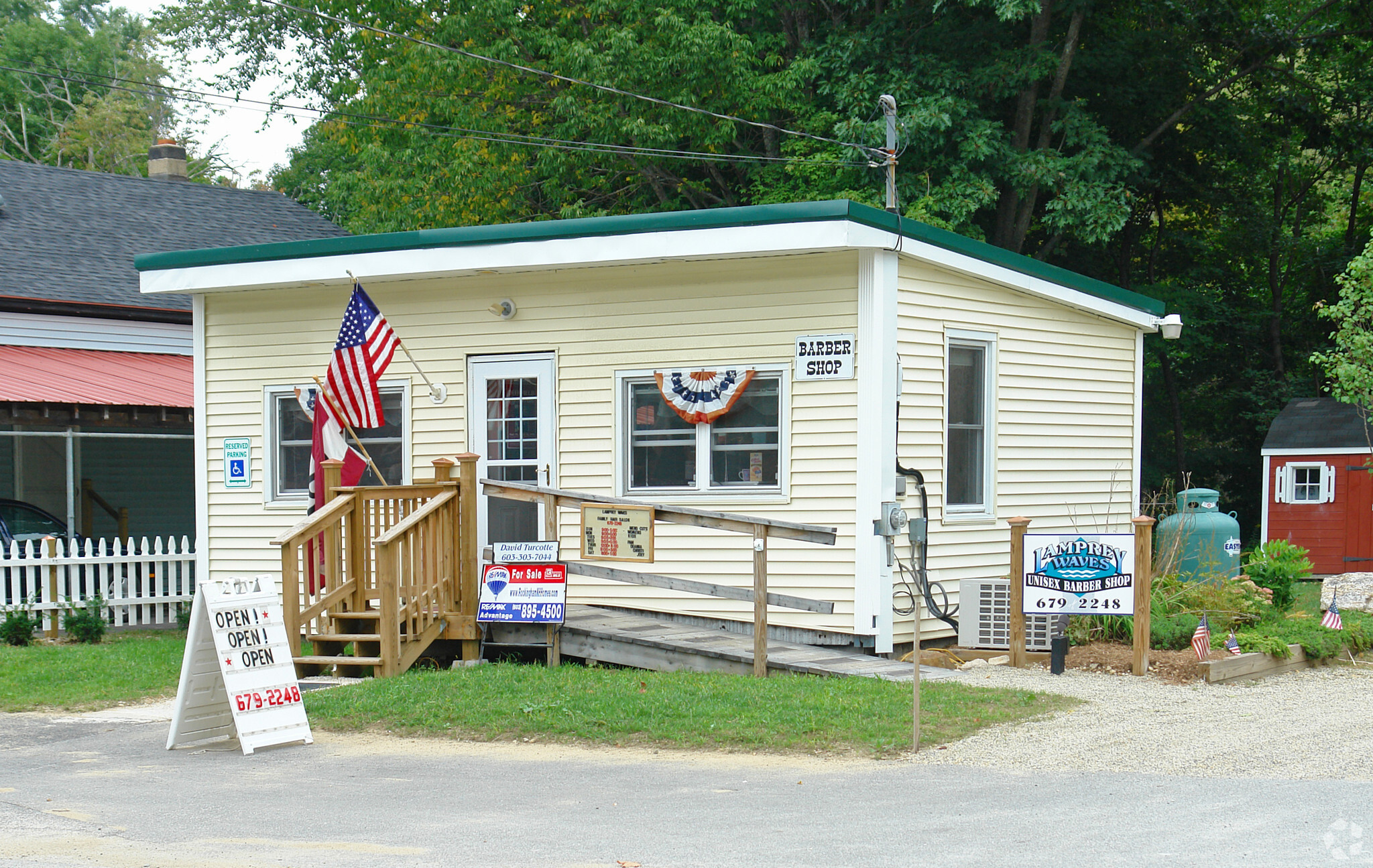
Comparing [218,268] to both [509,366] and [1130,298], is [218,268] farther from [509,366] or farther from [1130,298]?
[1130,298]

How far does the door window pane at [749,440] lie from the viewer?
36.8 ft

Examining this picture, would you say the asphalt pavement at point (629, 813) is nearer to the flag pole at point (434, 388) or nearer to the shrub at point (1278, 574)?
the flag pole at point (434, 388)

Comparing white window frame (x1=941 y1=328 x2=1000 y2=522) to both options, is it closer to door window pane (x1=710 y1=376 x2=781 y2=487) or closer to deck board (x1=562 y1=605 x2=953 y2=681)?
door window pane (x1=710 y1=376 x2=781 y2=487)

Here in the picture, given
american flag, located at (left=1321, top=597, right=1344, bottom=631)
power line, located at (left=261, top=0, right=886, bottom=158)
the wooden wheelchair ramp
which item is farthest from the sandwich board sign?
power line, located at (left=261, top=0, right=886, bottom=158)

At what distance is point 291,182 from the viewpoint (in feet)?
131

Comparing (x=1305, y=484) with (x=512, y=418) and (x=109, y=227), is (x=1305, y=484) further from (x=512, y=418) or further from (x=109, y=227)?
(x=109, y=227)

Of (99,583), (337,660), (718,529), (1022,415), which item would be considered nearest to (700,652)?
(718,529)


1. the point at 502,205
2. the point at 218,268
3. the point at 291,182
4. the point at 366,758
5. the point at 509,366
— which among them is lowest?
the point at 366,758

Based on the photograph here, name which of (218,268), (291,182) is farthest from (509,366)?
(291,182)

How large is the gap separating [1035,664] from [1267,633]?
78.9 inches

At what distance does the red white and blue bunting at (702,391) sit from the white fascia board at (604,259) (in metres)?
0.99

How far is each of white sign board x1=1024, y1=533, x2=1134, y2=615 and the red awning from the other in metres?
9.57

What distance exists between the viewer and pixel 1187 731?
316 inches

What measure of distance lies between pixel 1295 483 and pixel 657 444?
1501 cm
